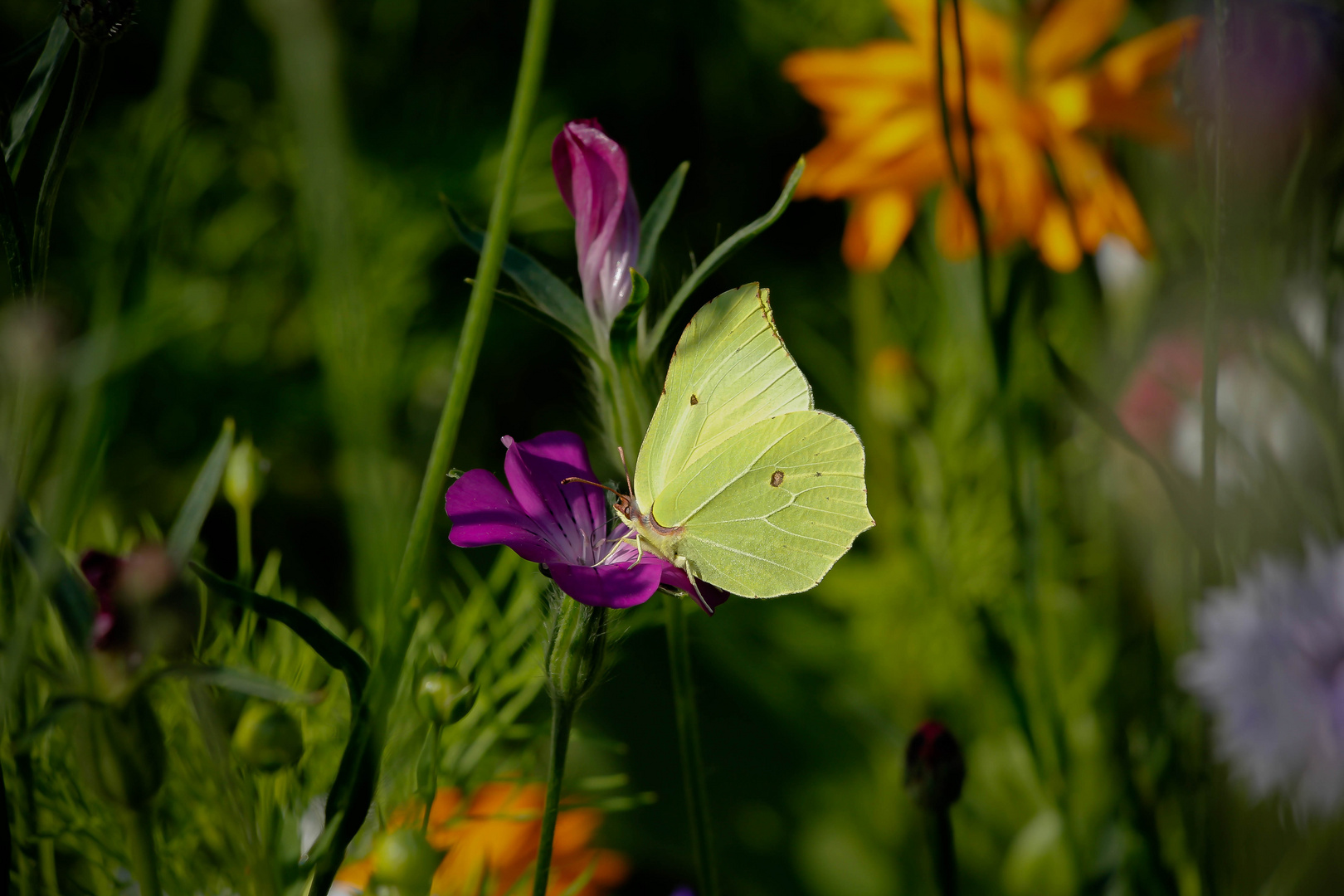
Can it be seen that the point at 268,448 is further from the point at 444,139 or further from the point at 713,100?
the point at 713,100

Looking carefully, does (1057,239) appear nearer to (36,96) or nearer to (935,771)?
(935,771)

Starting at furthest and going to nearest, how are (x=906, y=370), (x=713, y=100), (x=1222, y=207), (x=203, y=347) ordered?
(x=713, y=100) → (x=203, y=347) → (x=906, y=370) → (x=1222, y=207)

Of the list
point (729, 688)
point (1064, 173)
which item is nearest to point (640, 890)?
point (729, 688)

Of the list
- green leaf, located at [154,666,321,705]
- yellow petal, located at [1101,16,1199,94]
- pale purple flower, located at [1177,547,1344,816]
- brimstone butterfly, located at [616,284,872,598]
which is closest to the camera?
green leaf, located at [154,666,321,705]

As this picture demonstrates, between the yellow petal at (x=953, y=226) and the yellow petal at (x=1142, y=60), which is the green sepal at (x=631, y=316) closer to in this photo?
the yellow petal at (x=953, y=226)

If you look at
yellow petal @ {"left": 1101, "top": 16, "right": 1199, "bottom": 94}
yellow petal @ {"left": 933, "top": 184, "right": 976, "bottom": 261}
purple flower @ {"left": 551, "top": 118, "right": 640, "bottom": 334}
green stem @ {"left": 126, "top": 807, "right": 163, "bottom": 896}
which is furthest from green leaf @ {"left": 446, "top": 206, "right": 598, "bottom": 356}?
yellow petal @ {"left": 1101, "top": 16, "right": 1199, "bottom": 94}

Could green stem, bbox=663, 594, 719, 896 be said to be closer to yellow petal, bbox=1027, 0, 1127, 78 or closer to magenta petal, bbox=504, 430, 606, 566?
magenta petal, bbox=504, 430, 606, 566

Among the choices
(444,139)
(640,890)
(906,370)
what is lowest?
(640,890)
